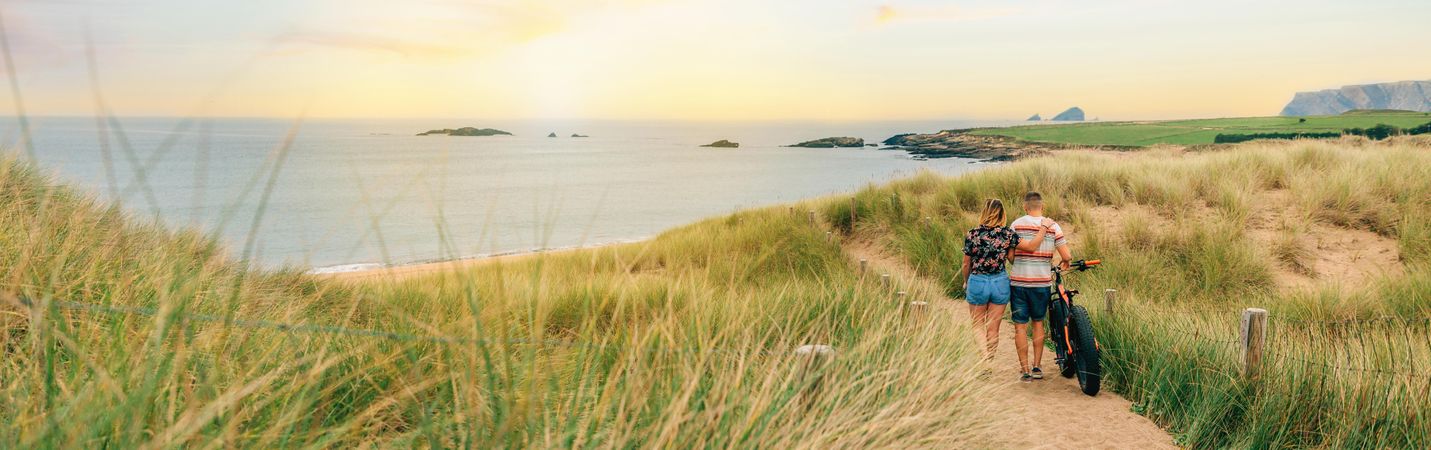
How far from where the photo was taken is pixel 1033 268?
6.35 metres

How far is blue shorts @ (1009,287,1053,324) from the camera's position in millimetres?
6406

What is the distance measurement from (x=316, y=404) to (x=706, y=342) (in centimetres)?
151

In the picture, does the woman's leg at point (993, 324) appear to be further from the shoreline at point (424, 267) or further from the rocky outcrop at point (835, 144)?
the rocky outcrop at point (835, 144)

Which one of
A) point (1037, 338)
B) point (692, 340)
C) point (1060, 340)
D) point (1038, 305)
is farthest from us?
point (1060, 340)

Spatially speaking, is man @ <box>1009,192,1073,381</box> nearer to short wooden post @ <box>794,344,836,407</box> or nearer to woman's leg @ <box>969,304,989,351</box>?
woman's leg @ <box>969,304,989,351</box>

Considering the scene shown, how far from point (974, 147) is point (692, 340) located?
84357mm

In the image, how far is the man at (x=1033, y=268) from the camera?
245 inches

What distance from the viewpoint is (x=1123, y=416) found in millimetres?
5793

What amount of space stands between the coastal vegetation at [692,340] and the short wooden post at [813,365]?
0.09ft

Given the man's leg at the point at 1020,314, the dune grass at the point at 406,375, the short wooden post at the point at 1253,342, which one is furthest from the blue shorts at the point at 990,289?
the short wooden post at the point at 1253,342

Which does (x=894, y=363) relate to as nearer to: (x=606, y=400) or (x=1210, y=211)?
(x=606, y=400)

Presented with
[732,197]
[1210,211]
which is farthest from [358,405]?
[732,197]

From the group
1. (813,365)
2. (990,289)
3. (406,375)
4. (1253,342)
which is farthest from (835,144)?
(406,375)

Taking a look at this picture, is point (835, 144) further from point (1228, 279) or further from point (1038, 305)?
point (1038, 305)
